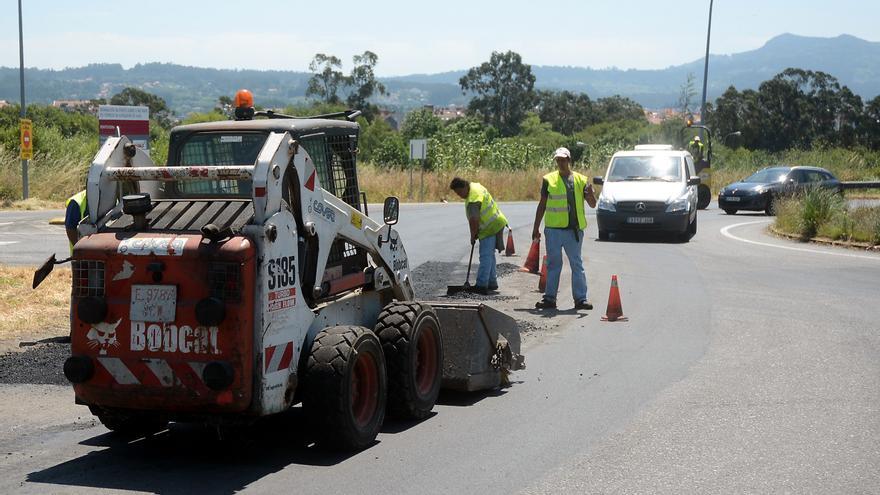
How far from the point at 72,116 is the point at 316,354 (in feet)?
234

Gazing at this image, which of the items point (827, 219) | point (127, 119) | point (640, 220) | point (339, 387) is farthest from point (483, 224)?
point (827, 219)

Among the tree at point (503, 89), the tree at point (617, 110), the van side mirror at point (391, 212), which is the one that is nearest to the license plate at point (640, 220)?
the van side mirror at point (391, 212)

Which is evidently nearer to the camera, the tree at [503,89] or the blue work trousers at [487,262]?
the blue work trousers at [487,262]

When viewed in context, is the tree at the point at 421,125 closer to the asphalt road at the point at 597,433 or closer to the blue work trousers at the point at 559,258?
the blue work trousers at the point at 559,258

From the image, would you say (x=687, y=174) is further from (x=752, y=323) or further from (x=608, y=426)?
(x=608, y=426)

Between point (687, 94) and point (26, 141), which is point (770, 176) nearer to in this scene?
point (687, 94)

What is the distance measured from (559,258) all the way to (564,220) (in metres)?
0.51

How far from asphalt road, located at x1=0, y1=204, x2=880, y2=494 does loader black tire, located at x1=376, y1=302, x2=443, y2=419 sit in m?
0.18

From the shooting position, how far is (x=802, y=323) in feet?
41.2

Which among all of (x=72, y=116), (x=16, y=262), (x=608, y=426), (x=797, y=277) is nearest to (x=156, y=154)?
(x=16, y=262)

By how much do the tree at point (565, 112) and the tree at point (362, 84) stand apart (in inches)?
1124

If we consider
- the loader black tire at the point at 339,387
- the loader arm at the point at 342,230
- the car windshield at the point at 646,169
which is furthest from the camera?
the car windshield at the point at 646,169

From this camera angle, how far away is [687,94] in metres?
53.8

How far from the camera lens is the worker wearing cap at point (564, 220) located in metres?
13.3
